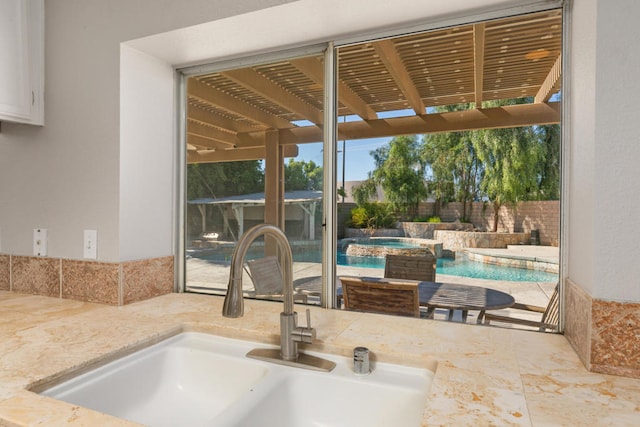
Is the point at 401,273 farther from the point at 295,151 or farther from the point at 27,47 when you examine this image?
the point at 27,47

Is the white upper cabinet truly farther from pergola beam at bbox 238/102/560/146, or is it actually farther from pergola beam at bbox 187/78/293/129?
pergola beam at bbox 238/102/560/146

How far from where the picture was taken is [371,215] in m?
1.76

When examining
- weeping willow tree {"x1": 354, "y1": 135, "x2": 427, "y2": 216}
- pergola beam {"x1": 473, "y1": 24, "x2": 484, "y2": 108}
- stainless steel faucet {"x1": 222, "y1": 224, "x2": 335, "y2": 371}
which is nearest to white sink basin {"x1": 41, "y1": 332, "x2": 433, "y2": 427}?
stainless steel faucet {"x1": 222, "y1": 224, "x2": 335, "y2": 371}

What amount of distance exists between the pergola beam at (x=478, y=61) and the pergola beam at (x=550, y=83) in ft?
0.91

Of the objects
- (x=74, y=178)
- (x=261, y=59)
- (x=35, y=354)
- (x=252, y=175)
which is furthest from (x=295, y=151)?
(x=35, y=354)

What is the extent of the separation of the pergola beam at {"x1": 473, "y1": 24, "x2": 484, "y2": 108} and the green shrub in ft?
1.93

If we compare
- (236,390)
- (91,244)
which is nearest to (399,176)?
(236,390)

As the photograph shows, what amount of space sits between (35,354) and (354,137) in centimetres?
129

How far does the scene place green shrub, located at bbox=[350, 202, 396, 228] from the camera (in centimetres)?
170

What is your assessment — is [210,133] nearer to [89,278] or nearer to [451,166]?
[89,278]

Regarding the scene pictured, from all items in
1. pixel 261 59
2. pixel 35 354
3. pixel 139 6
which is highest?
→ pixel 139 6

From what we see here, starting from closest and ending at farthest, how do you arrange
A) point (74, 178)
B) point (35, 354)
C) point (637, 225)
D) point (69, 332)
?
point (637, 225), point (35, 354), point (69, 332), point (74, 178)

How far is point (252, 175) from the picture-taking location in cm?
164

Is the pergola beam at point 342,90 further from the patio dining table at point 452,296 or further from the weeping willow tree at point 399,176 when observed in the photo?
the patio dining table at point 452,296
